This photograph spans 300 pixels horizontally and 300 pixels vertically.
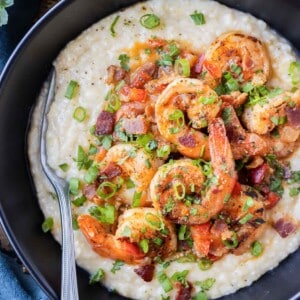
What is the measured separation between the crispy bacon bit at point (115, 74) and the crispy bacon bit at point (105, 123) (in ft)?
0.66

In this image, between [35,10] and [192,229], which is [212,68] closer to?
[192,229]

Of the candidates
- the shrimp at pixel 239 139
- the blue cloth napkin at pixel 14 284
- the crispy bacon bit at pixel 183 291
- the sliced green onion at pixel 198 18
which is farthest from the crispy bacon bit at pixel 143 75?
the blue cloth napkin at pixel 14 284

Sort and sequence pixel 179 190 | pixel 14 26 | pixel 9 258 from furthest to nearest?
pixel 9 258 < pixel 14 26 < pixel 179 190

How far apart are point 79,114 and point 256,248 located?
4.40 ft

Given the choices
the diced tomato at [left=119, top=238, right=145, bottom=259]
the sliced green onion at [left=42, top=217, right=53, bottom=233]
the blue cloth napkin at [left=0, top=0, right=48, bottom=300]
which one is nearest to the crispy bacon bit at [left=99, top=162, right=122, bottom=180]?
the diced tomato at [left=119, top=238, right=145, bottom=259]

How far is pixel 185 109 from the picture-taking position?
11.8 ft

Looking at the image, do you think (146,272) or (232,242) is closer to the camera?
(232,242)

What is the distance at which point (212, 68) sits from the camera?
3.76 metres

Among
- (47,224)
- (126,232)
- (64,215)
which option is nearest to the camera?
(126,232)

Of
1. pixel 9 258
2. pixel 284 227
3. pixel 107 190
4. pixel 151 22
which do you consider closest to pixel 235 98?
pixel 151 22

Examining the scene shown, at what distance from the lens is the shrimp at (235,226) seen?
3646 millimetres

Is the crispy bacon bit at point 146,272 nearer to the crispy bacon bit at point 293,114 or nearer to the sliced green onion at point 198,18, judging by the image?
the crispy bacon bit at point 293,114

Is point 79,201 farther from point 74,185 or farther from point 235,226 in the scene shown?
point 235,226

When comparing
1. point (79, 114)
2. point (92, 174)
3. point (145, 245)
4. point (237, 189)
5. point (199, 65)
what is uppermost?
point (199, 65)
